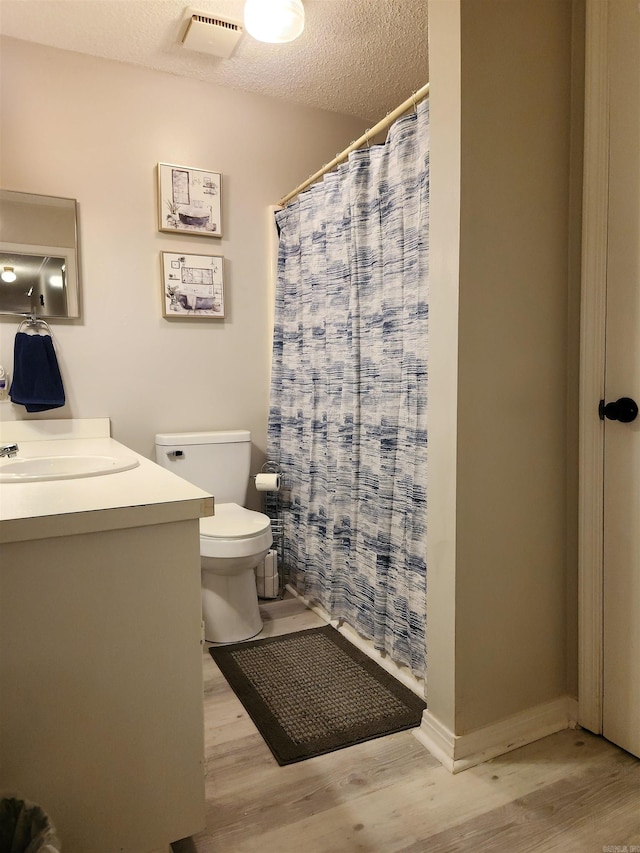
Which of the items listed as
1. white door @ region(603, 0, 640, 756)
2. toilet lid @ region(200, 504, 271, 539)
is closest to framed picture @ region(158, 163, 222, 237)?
toilet lid @ region(200, 504, 271, 539)

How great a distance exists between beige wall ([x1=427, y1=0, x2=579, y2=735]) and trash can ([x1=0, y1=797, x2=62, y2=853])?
1.01 meters

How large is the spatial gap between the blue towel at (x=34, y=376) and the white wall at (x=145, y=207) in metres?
0.09

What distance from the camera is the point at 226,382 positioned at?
2.85 meters

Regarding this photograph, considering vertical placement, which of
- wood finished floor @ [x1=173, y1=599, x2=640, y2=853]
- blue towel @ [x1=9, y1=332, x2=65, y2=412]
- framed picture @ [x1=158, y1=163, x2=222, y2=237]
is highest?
framed picture @ [x1=158, y1=163, x2=222, y2=237]

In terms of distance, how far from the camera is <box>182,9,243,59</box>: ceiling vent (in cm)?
219

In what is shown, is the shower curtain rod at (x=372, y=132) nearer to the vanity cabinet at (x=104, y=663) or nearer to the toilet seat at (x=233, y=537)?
the vanity cabinet at (x=104, y=663)

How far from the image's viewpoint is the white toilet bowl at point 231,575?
217cm

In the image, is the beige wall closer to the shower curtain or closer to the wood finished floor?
the wood finished floor

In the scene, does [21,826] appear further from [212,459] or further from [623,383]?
[212,459]

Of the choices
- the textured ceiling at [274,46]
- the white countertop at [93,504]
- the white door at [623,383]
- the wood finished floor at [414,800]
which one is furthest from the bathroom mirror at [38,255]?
the white door at [623,383]

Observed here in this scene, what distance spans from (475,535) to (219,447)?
144 cm

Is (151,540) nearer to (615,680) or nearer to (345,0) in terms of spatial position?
(615,680)

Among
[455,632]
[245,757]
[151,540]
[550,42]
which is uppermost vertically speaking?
[550,42]

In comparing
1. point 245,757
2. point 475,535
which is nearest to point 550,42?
point 475,535
